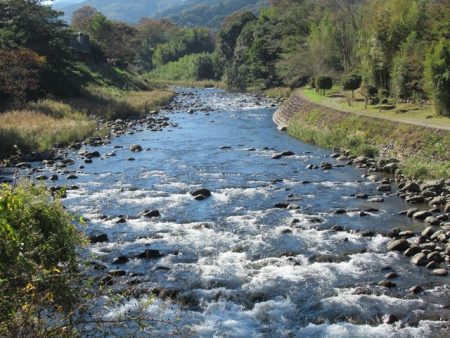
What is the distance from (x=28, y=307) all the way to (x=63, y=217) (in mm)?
3567

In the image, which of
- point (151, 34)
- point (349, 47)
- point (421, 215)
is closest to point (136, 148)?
point (421, 215)

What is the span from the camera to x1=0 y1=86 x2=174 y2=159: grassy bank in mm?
33531

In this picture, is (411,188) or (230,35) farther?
(230,35)

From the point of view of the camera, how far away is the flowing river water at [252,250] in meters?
12.0

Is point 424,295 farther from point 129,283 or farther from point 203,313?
point 129,283

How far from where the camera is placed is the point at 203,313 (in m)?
12.4

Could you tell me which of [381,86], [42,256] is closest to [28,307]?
[42,256]

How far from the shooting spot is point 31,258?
26.0 feet

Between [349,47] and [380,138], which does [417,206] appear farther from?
[349,47]

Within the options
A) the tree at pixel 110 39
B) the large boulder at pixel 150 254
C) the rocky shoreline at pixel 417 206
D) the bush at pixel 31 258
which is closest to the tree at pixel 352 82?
the rocky shoreline at pixel 417 206

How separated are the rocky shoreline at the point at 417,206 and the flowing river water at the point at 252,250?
0.44 meters

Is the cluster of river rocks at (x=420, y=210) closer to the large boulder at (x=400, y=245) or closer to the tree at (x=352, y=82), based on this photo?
the large boulder at (x=400, y=245)

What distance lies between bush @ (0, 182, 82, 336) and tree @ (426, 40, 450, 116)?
27559mm

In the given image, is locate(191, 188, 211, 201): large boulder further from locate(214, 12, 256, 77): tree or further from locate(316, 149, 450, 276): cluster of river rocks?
locate(214, 12, 256, 77): tree
